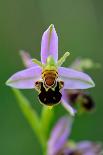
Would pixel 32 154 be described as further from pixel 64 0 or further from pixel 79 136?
pixel 64 0

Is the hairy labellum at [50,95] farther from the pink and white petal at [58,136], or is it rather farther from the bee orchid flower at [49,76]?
the pink and white petal at [58,136]

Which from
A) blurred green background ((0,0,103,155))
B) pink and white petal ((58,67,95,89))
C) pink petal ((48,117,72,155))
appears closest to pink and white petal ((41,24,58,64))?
pink and white petal ((58,67,95,89))

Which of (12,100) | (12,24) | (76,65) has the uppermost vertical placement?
(12,24)

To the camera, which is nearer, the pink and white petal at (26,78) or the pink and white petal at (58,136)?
the pink and white petal at (26,78)

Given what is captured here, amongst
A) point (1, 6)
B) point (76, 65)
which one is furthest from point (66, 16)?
point (76, 65)

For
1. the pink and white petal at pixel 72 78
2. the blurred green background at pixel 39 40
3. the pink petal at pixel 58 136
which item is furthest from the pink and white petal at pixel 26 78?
the blurred green background at pixel 39 40

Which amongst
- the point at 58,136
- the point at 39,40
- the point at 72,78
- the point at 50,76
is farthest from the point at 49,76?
the point at 39,40
